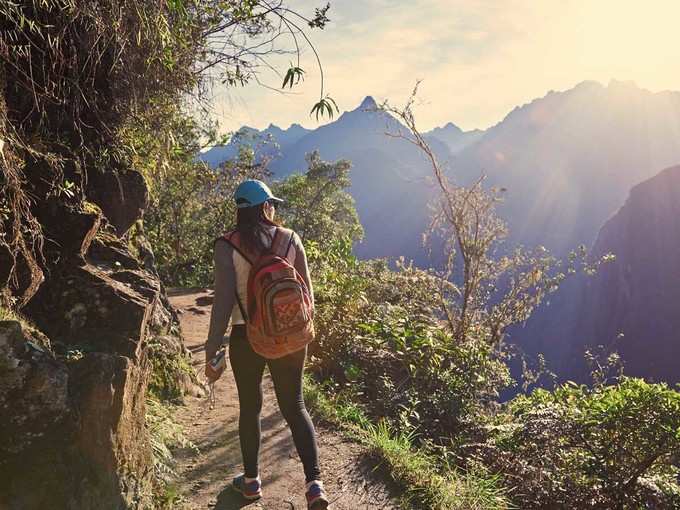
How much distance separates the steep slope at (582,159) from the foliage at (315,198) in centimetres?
9699

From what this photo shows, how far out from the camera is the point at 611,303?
63250mm

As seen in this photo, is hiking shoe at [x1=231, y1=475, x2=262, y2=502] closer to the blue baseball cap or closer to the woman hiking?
the woman hiking

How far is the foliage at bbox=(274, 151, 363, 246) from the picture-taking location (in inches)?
966

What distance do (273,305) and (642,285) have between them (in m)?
67.7

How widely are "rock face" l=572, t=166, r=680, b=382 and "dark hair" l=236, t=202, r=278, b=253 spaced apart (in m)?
54.0

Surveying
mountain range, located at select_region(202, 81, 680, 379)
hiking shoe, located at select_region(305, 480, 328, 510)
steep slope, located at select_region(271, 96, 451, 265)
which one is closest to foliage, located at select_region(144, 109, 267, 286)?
hiking shoe, located at select_region(305, 480, 328, 510)

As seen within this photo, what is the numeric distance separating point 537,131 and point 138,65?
169 meters

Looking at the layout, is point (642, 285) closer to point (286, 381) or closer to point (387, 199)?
point (286, 381)

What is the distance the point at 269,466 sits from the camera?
152 inches

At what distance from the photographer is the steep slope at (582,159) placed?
12456 centimetres

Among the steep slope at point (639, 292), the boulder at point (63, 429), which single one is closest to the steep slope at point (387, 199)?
the steep slope at point (639, 292)

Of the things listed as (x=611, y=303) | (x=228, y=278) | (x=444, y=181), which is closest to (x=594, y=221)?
(x=611, y=303)

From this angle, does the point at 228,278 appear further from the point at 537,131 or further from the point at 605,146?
the point at 537,131

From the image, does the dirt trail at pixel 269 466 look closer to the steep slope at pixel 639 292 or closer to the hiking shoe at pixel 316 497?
the hiking shoe at pixel 316 497
